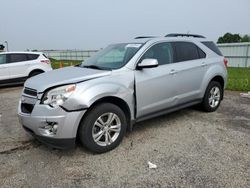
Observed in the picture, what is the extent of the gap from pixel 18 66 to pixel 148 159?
8486 mm

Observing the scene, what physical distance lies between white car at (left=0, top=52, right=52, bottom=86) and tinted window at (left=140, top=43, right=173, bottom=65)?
7585 millimetres

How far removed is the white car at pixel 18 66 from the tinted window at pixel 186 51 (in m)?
7.62

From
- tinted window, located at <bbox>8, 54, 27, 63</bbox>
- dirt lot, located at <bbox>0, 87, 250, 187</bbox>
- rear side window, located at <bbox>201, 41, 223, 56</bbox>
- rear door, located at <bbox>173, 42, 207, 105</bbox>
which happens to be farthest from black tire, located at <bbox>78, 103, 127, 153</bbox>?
tinted window, located at <bbox>8, 54, 27, 63</bbox>

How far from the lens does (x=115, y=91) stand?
3.48 metres

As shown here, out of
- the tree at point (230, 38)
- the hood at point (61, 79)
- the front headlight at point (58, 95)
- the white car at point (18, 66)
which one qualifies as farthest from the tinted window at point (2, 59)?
the tree at point (230, 38)

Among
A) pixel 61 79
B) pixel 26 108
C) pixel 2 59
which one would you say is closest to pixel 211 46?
pixel 61 79

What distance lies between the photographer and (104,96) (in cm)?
337

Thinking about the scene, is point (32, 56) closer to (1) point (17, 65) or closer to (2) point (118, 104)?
(1) point (17, 65)

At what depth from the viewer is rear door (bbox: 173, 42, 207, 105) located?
4.43 m

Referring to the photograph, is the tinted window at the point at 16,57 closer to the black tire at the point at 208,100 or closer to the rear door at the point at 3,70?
the rear door at the point at 3,70

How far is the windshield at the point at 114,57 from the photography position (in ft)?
12.8

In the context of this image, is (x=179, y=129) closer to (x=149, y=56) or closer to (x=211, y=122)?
(x=211, y=122)

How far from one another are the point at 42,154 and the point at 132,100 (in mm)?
1589

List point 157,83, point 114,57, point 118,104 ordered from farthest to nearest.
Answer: point 114,57, point 157,83, point 118,104
